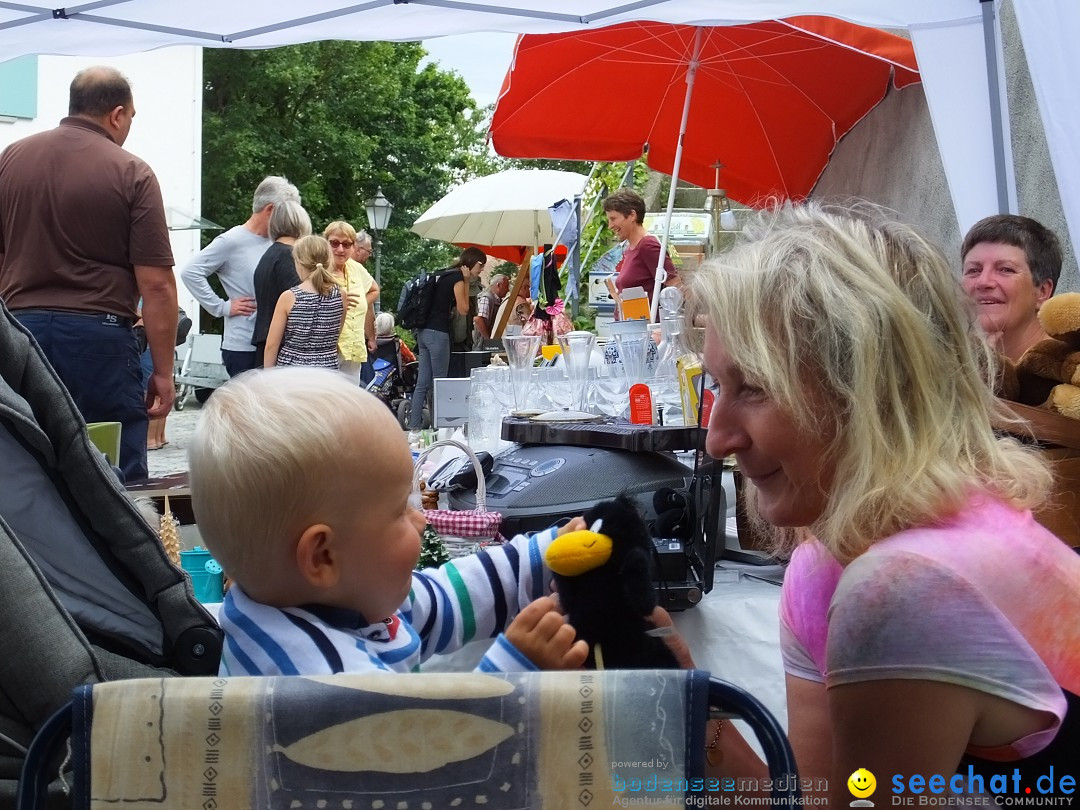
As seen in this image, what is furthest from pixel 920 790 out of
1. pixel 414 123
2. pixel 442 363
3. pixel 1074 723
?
pixel 414 123

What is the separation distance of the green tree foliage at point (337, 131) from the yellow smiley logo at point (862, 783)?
27185 mm

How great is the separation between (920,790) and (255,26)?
197 inches

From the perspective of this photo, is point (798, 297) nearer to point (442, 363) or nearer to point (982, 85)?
point (982, 85)

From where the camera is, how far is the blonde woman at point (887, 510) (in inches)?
42.1

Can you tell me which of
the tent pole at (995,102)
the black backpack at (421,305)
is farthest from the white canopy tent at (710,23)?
the black backpack at (421,305)

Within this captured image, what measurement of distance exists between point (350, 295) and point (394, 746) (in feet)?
21.1

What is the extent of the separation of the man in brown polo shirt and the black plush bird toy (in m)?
3.26

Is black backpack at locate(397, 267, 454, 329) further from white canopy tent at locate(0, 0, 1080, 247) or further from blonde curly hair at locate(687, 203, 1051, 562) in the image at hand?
blonde curly hair at locate(687, 203, 1051, 562)

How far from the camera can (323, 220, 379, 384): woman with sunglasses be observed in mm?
6977

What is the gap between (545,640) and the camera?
1.19 m

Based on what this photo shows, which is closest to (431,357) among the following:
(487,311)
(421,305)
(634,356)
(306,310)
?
(421,305)

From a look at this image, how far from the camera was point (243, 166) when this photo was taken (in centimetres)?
2662

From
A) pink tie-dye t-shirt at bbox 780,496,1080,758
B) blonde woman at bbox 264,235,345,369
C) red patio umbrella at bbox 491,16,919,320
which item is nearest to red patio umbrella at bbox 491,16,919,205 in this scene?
red patio umbrella at bbox 491,16,919,320

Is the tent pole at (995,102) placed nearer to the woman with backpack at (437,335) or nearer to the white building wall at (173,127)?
the woman with backpack at (437,335)
